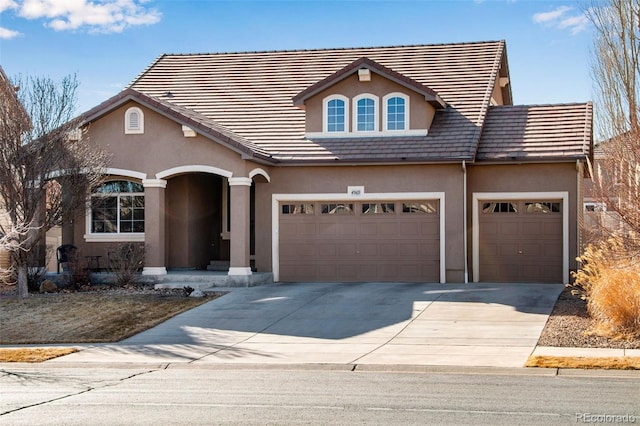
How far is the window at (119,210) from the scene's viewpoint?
24.7 m

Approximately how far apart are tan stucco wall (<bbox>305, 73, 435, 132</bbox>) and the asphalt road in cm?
1238

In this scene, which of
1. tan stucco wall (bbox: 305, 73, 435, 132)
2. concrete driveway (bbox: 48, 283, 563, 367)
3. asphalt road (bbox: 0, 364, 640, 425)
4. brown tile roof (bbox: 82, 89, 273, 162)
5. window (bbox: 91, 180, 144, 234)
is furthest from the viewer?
window (bbox: 91, 180, 144, 234)

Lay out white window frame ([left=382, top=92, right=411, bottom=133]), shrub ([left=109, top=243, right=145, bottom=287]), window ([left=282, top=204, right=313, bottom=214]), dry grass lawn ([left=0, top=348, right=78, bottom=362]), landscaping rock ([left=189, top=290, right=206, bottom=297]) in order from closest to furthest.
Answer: dry grass lawn ([left=0, top=348, right=78, bottom=362]) → landscaping rock ([left=189, top=290, right=206, bottom=297]) → shrub ([left=109, top=243, right=145, bottom=287]) → window ([left=282, top=204, right=313, bottom=214]) → white window frame ([left=382, top=92, right=411, bottom=133])

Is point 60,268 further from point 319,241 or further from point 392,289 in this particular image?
point 392,289

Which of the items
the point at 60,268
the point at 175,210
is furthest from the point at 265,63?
the point at 60,268

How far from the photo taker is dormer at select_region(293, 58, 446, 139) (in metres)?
23.8

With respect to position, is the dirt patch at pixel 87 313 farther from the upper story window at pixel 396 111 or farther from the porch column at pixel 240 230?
the upper story window at pixel 396 111

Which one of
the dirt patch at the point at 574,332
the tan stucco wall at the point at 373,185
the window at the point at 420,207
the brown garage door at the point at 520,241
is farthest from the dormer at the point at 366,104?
the dirt patch at the point at 574,332

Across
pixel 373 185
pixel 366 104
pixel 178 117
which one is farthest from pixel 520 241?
pixel 178 117

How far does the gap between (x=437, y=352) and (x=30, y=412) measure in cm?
710

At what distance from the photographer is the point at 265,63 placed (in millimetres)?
29875

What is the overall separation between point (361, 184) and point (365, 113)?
2410mm

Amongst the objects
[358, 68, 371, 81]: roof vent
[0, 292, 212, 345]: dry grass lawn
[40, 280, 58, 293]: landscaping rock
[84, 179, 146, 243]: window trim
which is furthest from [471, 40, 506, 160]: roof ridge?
[40, 280, 58, 293]: landscaping rock

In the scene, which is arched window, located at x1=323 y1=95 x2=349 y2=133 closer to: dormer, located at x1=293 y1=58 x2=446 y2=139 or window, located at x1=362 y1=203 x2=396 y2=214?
dormer, located at x1=293 y1=58 x2=446 y2=139
